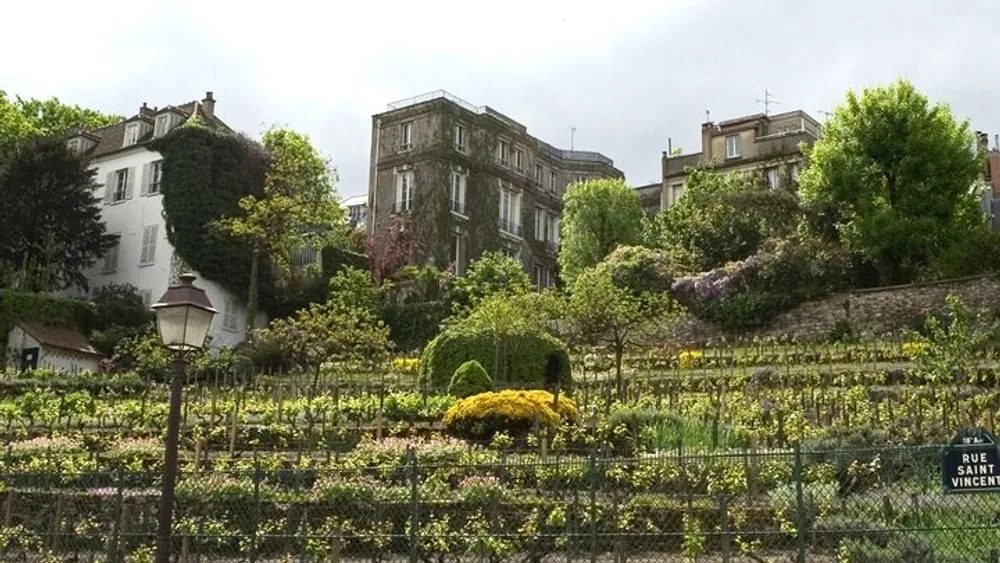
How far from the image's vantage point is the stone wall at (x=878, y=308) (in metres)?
30.9

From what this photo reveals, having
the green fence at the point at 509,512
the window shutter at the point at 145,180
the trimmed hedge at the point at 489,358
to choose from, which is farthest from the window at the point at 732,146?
the green fence at the point at 509,512

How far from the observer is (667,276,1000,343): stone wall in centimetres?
3091

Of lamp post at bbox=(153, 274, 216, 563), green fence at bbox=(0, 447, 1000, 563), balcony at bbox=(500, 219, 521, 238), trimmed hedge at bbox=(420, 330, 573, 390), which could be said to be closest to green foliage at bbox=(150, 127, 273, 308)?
balcony at bbox=(500, 219, 521, 238)

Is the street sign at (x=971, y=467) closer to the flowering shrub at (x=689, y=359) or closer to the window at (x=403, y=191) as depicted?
the flowering shrub at (x=689, y=359)

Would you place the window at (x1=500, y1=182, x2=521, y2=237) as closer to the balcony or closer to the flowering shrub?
the balcony

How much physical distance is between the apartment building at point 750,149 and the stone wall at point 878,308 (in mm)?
14672

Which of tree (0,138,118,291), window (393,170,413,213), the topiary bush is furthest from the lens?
window (393,170,413,213)

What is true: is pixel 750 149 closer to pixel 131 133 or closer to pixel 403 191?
pixel 403 191

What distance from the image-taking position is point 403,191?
48250 mm

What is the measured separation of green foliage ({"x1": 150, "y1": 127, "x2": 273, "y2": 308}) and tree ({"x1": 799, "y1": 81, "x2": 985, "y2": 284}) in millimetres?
20734

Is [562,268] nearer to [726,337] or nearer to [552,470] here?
[726,337]

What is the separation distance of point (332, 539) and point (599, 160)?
48.8m

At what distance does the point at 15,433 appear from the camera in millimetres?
19812

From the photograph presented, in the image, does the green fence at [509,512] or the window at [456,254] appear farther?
the window at [456,254]
